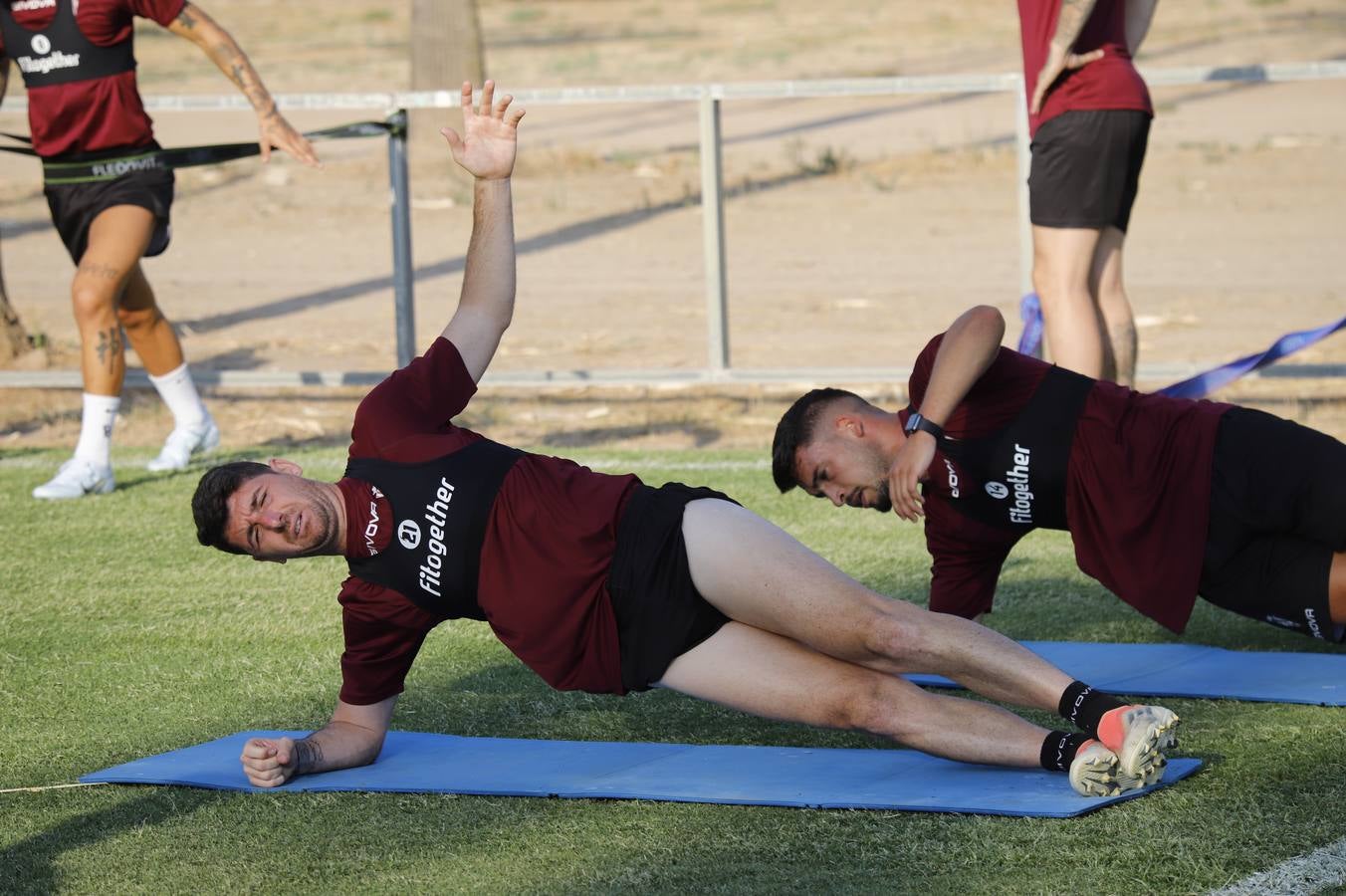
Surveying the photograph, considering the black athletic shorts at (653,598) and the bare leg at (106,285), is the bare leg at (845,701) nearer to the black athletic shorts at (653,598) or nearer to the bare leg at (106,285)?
the black athletic shorts at (653,598)

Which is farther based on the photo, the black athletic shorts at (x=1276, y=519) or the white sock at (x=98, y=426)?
the white sock at (x=98, y=426)

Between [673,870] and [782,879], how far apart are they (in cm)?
23

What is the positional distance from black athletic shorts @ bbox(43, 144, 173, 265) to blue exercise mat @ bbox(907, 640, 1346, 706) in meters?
4.30

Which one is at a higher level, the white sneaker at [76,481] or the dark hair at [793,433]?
the dark hair at [793,433]

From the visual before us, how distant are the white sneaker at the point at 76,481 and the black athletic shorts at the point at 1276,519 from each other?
16.7ft

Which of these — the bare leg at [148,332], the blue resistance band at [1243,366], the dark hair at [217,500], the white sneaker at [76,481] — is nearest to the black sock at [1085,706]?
the dark hair at [217,500]

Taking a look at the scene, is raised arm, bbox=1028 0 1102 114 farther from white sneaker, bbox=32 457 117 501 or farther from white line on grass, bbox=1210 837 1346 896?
white sneaker, bbox=32 457 117 501

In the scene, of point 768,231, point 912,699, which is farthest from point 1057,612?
point 768,231

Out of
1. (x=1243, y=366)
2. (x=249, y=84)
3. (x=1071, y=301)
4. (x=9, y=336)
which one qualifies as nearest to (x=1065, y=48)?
(x=1071, y=301)

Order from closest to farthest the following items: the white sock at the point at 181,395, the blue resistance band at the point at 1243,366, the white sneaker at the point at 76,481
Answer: the blue resistance band at the point at 1243,366
the white sneaker at the point at 76,481
the white sock at the point at 181,395

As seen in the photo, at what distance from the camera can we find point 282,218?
723 inches

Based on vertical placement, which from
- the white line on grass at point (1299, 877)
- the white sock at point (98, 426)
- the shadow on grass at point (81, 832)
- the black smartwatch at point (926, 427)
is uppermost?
the black smartwatch at point (926, 427)

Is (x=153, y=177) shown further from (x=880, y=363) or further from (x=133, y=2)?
(x=880, y=363)

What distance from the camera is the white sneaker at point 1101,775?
12.9 ft
